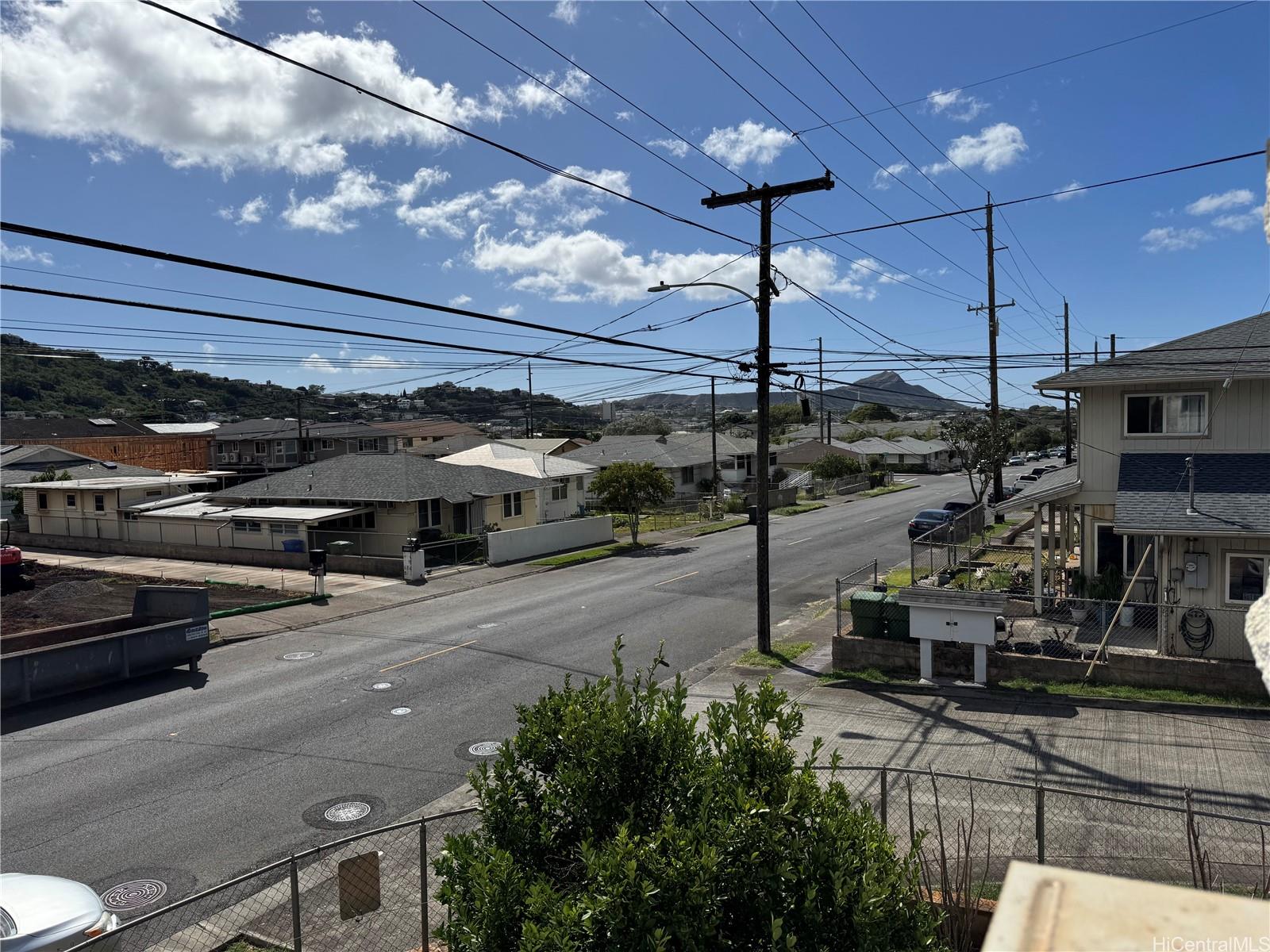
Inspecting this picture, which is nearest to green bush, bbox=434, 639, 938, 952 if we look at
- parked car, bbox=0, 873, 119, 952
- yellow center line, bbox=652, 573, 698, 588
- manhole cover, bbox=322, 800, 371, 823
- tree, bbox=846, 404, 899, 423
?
parked car, bbox=0, 873, 119, 952

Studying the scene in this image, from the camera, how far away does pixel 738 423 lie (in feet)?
549

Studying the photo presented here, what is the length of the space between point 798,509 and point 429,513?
87.5 feet

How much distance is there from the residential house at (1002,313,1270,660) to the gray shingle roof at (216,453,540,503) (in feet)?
77.2

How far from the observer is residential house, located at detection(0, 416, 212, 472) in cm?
6625

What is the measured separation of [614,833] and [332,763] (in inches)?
360

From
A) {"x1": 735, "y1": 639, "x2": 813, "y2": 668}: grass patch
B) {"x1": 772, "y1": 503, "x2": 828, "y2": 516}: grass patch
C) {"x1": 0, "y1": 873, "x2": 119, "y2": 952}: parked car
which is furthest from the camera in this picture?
{"x1": 772, "y1": 503, "x2": 828, "y2": 516}: grass patch

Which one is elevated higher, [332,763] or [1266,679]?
[1266,679]

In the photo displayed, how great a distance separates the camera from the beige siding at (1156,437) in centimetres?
1903

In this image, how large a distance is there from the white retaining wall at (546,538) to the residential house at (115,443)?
41527 millimetres

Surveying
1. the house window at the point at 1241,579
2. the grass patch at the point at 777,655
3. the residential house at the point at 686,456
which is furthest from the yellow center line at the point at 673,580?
the residential house at the point at 686,456

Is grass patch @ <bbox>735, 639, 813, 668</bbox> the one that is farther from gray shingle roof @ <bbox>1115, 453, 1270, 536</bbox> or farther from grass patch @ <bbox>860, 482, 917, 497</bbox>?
grass patch @ <bbox>860, 482, 917, 497</bbox>

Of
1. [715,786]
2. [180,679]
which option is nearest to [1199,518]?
[715,786]

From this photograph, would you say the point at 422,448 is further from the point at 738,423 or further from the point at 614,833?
the point at 738,423

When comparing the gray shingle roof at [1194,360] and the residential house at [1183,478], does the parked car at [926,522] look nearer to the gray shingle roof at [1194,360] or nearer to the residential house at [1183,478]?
the residential house at [1183,478]
